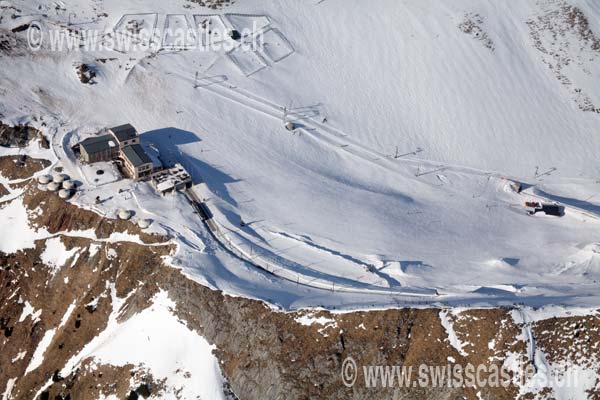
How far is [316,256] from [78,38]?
169 feet

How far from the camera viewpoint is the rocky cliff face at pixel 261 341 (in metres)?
57.7

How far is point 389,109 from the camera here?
88438 millimetres

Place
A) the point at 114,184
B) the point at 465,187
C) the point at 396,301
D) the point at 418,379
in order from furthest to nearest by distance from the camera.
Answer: the point at 465,187 → the point at 114,184 → the point at 396,301 → the point at 418,379

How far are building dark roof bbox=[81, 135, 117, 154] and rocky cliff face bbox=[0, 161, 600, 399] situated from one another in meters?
13.5

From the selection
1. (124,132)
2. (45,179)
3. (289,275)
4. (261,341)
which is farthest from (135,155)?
(261,341)

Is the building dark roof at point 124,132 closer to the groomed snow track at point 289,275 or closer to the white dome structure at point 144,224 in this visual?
the white dome structure at point 144,224

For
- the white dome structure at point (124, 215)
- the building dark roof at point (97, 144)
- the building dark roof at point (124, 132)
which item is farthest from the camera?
the building dark roof at point (124, 132)

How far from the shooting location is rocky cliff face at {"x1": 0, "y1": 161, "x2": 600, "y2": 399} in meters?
57.7

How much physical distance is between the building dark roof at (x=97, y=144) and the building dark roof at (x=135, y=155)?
2.05 meters

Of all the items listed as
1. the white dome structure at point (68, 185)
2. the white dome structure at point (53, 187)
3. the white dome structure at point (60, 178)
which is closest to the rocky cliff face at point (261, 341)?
the white dome structure at point (68, 185)

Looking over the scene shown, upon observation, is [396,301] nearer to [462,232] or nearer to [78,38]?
[462,232]

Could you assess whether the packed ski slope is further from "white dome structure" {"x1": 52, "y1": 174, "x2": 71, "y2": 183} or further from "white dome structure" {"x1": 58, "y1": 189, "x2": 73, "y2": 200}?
"white dome structure" {"x1": 58, "y1": 189, "x2": 73, "y2": 200}

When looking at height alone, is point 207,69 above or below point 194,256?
above

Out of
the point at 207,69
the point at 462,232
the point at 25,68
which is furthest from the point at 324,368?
the point at 25,68
